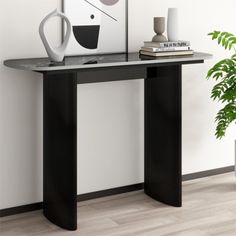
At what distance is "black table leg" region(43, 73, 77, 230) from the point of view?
319 cm

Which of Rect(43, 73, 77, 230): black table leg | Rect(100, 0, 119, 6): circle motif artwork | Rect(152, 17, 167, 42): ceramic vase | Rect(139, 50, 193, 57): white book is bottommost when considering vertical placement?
Rect(43, 73, 77, 230): black table leg

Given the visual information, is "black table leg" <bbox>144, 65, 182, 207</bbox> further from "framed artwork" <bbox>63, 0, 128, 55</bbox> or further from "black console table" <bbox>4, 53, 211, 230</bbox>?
"framed artwork" <bbox>63, 0, 128, 55</bbox>

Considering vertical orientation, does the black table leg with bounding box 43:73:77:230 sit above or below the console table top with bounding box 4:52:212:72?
below

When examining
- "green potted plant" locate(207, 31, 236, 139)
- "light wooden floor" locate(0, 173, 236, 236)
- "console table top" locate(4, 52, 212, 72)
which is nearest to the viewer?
"console table top" locate(4, 52, 212, 72)

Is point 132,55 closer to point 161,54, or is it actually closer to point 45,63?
point 161,54

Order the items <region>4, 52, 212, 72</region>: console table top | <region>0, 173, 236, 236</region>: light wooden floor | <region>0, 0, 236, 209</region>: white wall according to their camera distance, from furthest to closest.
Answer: <region>0, 0, 236, 209</region>: white wall → <region>0, 173, 236, 236</region>: light wooden floor → <region>4, 52, 212, 72</region>: console table top

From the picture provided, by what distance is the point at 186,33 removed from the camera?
3.98 metres

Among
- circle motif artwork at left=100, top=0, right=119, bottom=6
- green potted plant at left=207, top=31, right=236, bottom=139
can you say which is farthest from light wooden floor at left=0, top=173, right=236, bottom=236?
circle motif artwork at left=100, top=0, right=119, bottom=6

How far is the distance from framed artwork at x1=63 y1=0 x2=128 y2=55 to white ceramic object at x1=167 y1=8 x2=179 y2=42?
0.30m

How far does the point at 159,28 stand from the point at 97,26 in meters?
0.38

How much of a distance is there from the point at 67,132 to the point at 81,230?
56 cm

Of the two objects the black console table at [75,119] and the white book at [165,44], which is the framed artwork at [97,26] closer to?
the black console table at [75,119]

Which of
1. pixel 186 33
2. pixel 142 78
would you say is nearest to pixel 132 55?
pixel 142 78

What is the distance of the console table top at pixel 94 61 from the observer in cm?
302
